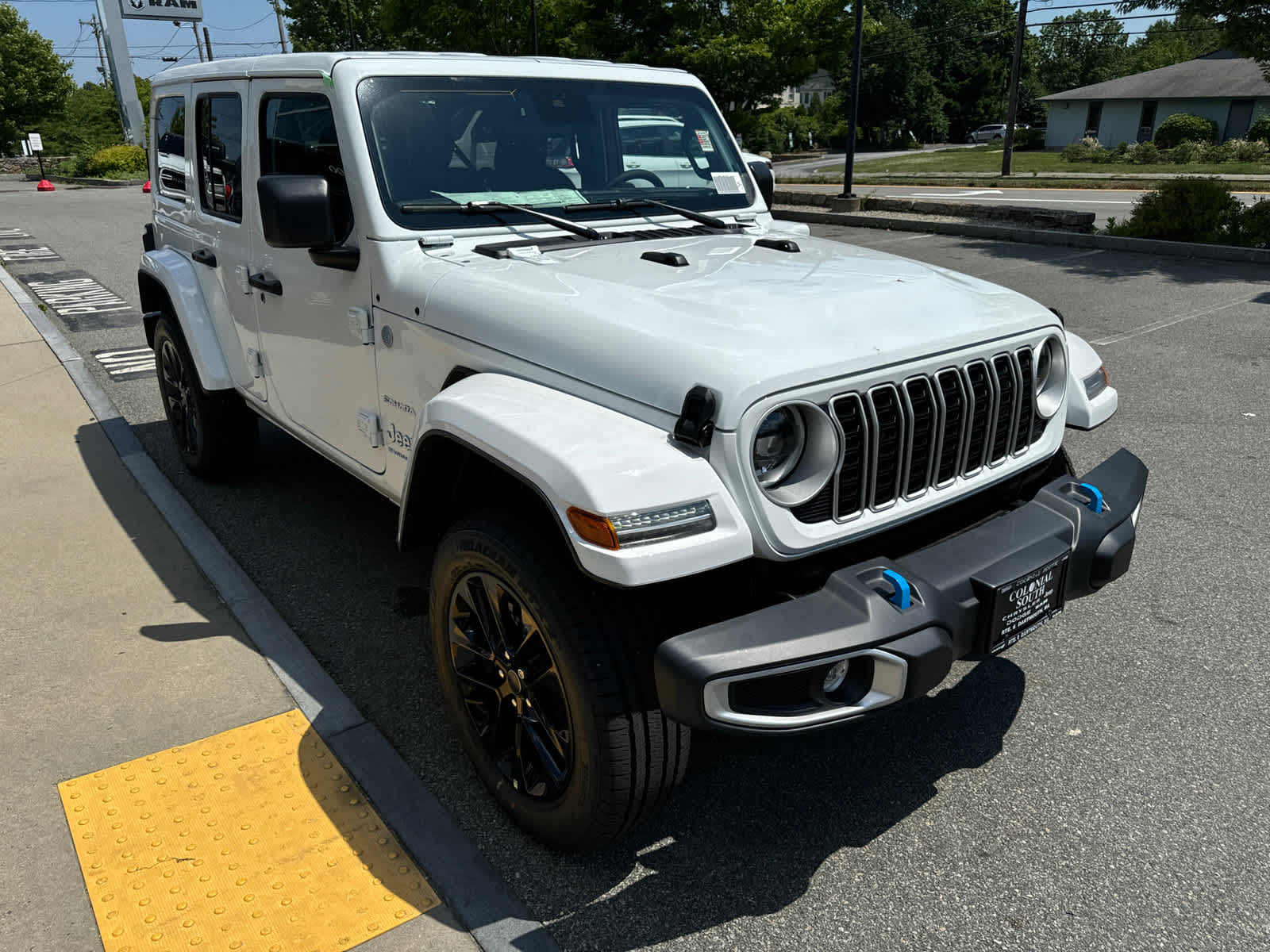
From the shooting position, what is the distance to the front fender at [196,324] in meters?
4.45

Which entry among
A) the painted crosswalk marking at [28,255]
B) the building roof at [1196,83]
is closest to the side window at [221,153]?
the painted crosswalk marking at [28,255]

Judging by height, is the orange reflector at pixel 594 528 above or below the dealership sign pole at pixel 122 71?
below

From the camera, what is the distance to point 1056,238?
12.6 metres

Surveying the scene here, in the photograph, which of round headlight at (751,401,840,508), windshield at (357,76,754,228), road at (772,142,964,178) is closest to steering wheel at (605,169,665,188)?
windshield at (357,76,754,228)

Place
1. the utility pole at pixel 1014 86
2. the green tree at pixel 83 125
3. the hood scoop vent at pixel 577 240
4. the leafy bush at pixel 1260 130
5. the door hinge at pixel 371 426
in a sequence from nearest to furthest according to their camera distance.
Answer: the hood scoop vent at pixel 577 240 → the door hinge at pixel 371 426 → the utility pole at pixel 1014 86 → the leafy bush at pixel 1260 130 → the green tree at pixel 83 125

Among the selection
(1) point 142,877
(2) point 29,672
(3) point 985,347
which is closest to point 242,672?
(2) point 29,672

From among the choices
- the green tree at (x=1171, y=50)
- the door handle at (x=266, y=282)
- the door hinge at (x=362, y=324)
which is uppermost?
the green tree at (x=1171, y=50)

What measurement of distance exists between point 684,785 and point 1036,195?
22.6 meters

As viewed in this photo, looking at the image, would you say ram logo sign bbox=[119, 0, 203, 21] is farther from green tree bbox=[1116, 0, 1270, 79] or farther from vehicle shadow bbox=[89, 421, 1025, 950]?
vehicle shadow bbox=[89, 421, 1025, 950]

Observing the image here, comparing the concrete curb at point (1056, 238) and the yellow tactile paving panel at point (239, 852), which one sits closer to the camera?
the yellow tactile paving panel at point (239, 852)

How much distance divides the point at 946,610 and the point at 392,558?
284 centimetres

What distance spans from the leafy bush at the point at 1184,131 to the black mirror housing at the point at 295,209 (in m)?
47.5

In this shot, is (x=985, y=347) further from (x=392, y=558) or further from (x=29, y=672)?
(x=29, y=672)

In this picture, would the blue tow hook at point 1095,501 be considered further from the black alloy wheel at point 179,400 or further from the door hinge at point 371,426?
the black alloy wheel at point 179,400
